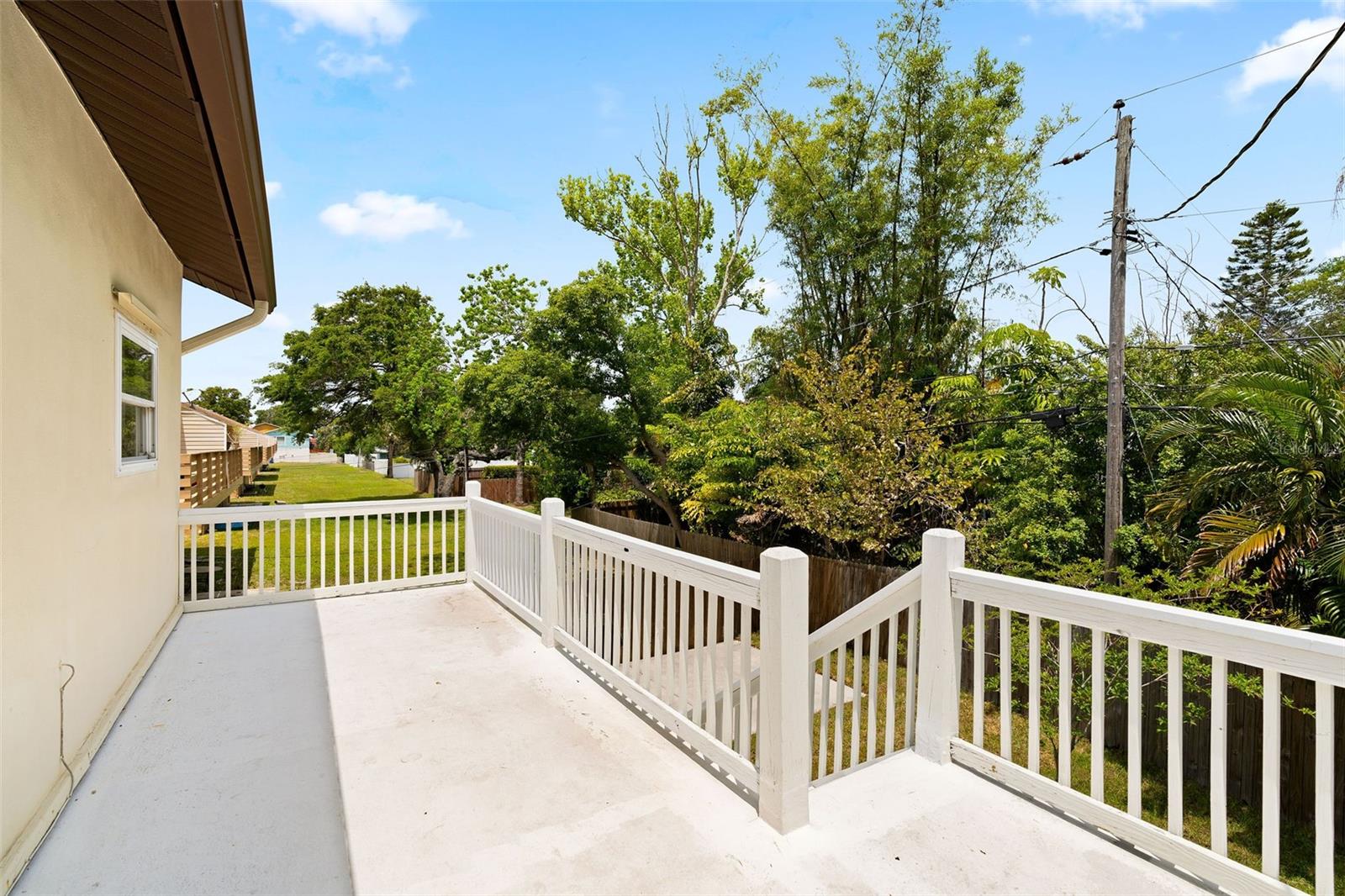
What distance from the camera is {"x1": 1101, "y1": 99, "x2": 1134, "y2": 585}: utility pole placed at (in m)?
6.21

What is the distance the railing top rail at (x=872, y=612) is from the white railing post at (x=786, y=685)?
Answer: 0.68m

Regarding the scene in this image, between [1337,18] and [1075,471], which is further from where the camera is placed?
[1075,471]

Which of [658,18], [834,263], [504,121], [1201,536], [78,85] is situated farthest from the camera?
[834,263]

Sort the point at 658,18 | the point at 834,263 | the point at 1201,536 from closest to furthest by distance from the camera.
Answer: the point at 1201,536
the point at 658,18
the point at 834,263

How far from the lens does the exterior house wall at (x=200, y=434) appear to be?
36.1 feet

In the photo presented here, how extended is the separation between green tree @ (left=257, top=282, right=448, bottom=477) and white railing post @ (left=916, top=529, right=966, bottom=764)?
785 inches

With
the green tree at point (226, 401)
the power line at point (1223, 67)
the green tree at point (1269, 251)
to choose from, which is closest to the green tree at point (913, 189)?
the power line at point (1223, 67)

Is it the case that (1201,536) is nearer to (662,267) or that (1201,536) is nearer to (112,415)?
(112,415)

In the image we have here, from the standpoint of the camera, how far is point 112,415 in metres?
2.95

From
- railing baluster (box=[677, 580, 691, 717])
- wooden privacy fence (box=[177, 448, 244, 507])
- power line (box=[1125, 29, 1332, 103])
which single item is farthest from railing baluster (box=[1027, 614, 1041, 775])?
wooden privacy fence (box=[177, 448, 244, 507])

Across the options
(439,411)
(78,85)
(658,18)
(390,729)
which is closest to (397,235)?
(439,411)

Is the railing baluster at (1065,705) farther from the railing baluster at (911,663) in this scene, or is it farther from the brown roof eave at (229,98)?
the brown roof eave at (229,98)

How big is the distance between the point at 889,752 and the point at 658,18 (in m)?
6.93

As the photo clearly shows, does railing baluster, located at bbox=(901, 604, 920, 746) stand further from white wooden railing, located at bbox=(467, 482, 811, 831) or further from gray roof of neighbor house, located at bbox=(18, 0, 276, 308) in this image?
gray roof of neighbor house, located at bbox=(18, 0, 276, 308)
